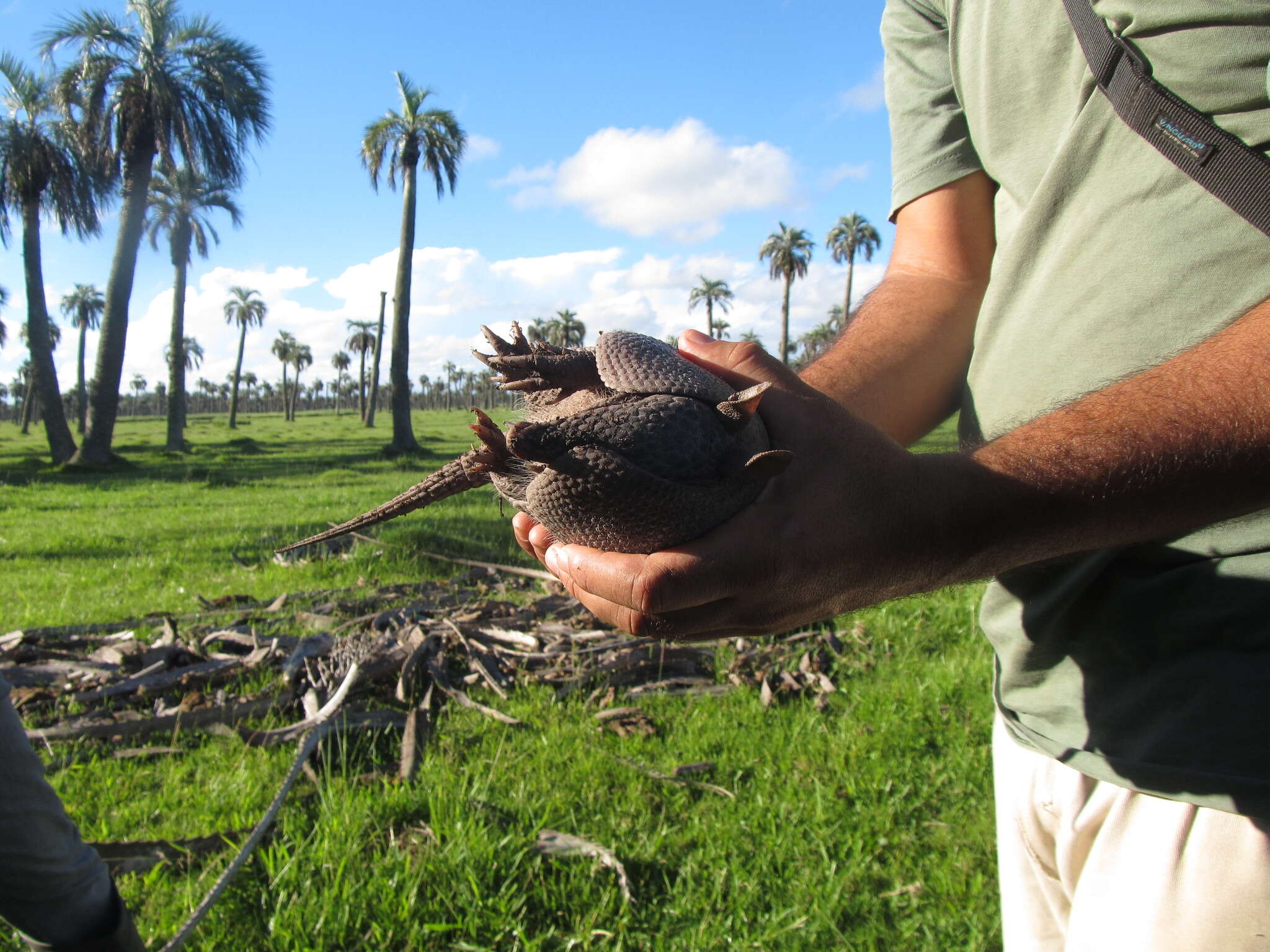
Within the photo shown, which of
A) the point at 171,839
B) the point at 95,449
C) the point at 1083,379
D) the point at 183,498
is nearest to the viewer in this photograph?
Result: the point at 1083,379

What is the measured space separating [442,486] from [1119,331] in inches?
55.4

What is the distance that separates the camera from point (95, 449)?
72.4 ft

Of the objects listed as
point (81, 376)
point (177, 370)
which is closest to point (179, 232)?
point (177, 370)

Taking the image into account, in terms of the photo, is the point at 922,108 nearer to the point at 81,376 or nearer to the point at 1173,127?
the point at 1173,127

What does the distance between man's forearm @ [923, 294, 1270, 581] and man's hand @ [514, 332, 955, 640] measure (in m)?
0.07

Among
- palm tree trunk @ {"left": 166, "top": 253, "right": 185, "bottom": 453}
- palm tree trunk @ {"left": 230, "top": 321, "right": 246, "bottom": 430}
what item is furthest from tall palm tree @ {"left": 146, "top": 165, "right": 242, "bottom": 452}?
palm tree trunk @ {"left": 230, "top": 321, "right": 246, "bottom": 430}

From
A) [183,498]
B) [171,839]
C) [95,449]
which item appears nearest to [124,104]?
[95,449]

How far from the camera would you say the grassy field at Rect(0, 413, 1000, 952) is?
105 inches

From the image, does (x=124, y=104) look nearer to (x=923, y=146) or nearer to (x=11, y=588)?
(x=11, y=588)

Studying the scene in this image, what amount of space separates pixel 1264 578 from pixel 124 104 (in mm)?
31647

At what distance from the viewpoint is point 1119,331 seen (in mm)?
1443

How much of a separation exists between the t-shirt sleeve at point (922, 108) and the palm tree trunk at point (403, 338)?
906 inches

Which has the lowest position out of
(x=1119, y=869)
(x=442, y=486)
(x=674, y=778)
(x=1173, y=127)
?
(x=674, y=778)

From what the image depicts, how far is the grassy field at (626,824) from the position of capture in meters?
2.66
